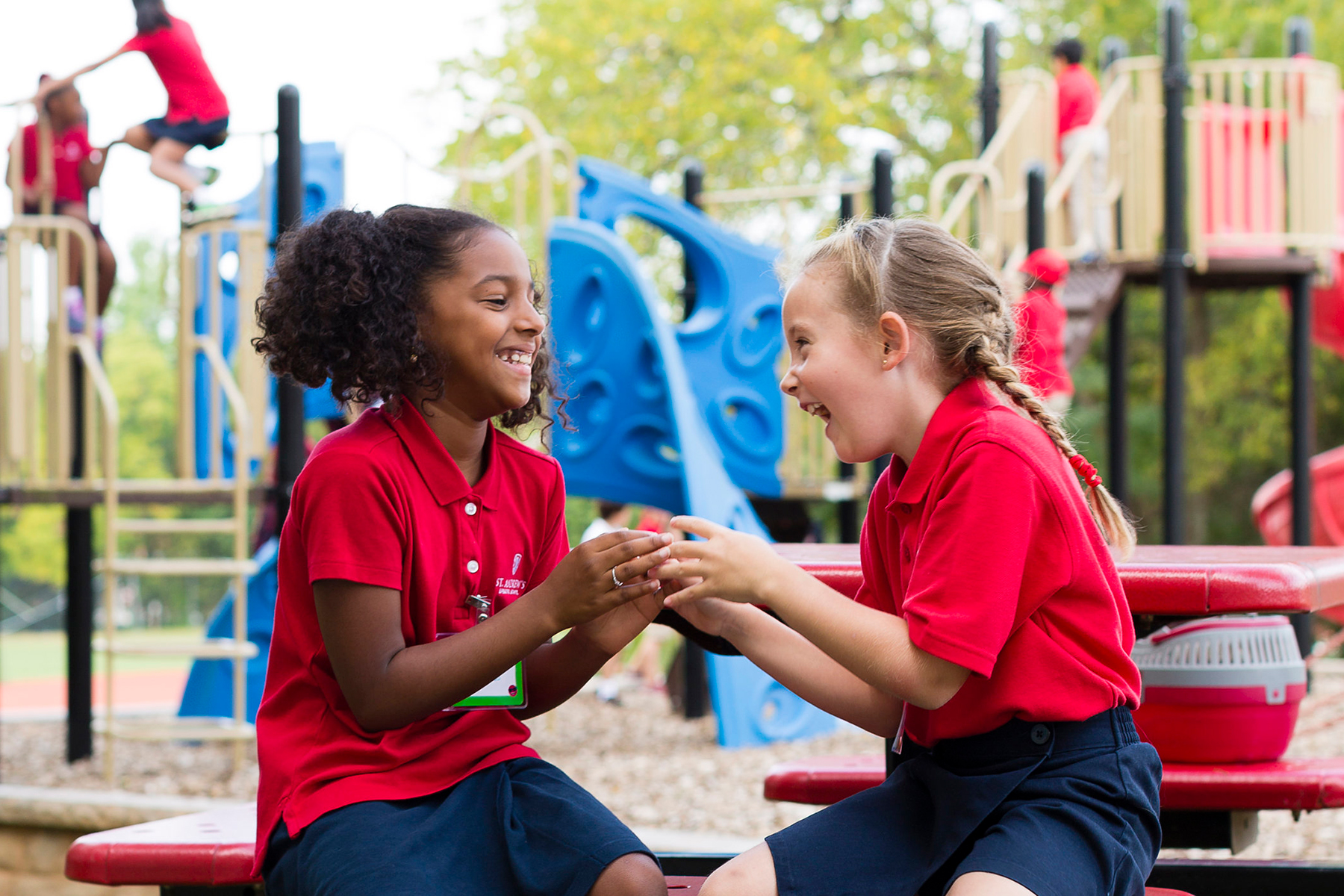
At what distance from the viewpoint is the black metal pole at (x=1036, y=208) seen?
281 inches

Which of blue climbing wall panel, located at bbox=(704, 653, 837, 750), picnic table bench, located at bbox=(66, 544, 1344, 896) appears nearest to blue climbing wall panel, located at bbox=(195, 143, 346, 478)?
blue climbing wall panel, located at bbox=(704, 653, 837, 750)

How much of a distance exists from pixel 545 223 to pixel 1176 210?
13.4ft

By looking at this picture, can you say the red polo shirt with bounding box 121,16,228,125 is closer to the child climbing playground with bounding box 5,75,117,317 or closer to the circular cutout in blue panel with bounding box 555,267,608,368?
the child climbing playground with bounding box 5,75,117,317

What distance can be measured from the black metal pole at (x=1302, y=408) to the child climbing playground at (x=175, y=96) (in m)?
6.63

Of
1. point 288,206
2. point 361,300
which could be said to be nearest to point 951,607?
point 361,300

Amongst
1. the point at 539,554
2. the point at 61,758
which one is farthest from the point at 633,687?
the point at 539,554

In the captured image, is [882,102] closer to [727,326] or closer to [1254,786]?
[727,326]

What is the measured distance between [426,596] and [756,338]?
574 cm

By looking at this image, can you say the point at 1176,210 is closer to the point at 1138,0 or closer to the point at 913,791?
the point at 913,791

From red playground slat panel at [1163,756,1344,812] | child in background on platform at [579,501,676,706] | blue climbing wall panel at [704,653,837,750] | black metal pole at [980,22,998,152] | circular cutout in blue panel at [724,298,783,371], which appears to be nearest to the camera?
red playground slat panel at [1163,756,1344,812]

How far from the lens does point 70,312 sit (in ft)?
19.8

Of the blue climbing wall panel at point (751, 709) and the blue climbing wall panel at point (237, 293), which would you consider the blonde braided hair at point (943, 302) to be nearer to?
the blue climbing wall panel at point (751, 709)

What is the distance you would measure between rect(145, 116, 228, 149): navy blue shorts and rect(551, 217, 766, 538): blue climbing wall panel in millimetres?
1613

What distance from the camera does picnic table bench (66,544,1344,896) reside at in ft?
6.76
